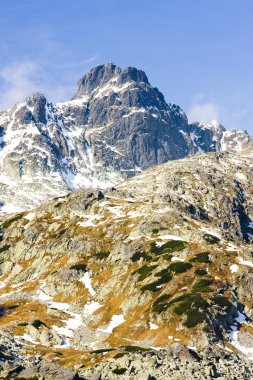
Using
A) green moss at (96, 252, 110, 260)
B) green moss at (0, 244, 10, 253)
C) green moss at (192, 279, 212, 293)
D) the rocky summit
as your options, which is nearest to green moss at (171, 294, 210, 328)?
the rocky summit

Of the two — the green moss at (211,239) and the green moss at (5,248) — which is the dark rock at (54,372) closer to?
the green moss at (211,239)

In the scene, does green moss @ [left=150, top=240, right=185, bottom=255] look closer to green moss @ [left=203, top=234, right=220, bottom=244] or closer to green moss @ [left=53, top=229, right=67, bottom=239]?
green moss @ [left=203, top=234, right=220, bottom=244]

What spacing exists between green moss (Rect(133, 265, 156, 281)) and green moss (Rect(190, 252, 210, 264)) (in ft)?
36.1

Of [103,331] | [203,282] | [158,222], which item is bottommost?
[103,331]

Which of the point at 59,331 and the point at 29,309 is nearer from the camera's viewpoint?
the point at 59,331

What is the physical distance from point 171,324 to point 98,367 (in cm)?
3957

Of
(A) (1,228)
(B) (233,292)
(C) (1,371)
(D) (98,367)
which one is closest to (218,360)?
(D) (98,367)

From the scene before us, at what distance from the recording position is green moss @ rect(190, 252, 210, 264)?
440 feet

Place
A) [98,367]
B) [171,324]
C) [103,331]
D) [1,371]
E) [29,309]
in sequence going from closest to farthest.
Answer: [1,371] → [98,367] → [171,324] → [103,331] → [29,309]

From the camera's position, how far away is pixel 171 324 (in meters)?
110

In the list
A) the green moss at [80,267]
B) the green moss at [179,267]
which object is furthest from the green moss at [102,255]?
the green moss at [179,267]

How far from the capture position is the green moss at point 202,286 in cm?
11850

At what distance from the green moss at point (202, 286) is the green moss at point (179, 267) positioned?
7498 millimetres

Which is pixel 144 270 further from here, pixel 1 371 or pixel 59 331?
pixel 1 371
